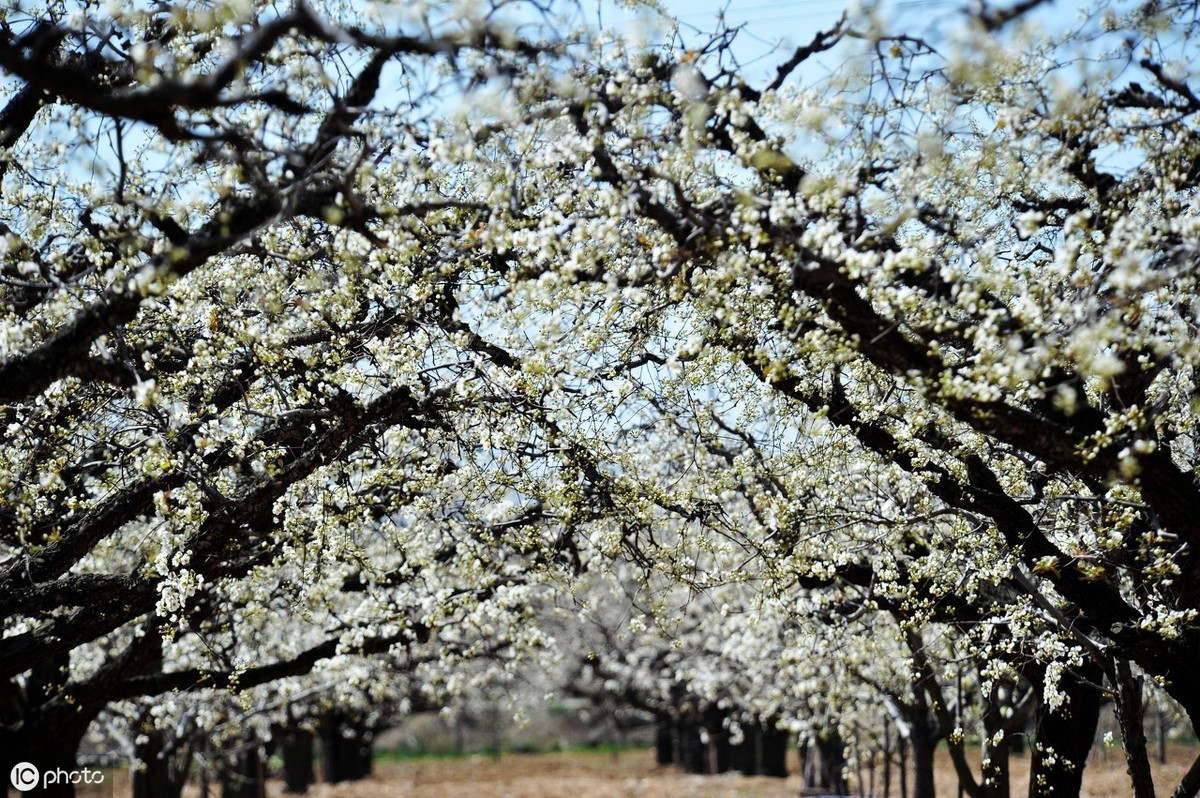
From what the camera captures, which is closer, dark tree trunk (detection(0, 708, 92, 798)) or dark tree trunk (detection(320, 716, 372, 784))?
dark tree trunk (detection(0, 708, 92, 798))

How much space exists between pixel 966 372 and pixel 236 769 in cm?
2607

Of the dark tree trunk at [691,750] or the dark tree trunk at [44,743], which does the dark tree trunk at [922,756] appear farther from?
the dark tree trunk at [691,750]

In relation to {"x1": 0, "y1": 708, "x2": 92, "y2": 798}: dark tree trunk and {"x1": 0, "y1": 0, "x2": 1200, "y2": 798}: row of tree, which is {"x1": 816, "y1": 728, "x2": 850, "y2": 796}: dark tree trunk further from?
{"x1": 0, "y1": 708, "x2": 92, "y2": 798}: dark tree trunk

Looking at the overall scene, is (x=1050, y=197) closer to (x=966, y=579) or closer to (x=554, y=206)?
(x=966, y=579)

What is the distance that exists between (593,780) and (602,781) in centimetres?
51

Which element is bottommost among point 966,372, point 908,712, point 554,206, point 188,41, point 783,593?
point 908,712

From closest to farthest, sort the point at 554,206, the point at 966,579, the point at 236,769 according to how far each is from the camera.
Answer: the point at 554,206, the point at 966,579, the point at 236,769

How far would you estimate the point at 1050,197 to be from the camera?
741 cm

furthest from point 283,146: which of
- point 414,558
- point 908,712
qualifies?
point 908,712

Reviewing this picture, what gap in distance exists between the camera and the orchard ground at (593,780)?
25761 mm

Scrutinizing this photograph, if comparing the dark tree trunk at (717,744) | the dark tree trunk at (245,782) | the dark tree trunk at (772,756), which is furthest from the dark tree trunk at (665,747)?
the dark tree trunk at (245,782)

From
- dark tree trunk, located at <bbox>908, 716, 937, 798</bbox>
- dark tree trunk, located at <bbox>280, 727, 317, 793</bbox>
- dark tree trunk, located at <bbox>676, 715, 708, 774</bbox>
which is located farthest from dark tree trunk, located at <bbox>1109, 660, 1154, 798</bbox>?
dark tree trunk, located at <bbox>676, 715, 708, 774</bbox>

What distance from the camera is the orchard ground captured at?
2576 centimetres

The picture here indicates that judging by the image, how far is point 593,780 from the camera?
33.6 m
